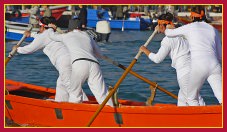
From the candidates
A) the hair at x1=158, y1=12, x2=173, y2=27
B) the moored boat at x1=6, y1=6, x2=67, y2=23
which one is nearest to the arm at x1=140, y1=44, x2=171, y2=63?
the hair at x1=158, y1=12, x2=173, y2=27

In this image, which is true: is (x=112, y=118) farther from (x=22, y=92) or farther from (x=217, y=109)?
(x=22, y=92)

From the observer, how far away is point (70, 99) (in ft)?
32.9

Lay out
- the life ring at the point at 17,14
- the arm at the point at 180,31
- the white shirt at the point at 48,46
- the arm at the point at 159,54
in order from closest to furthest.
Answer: the arm at the point at 180,31, the arm at the point at 159,54, the white shirt at the point at 48,46, the life ring at the point at 17,14

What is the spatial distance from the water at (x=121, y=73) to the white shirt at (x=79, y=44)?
487 cm

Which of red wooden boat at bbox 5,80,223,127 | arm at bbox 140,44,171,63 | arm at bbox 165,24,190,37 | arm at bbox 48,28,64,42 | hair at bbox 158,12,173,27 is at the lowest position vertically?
red wooden boat at bbox 5,80,223,127

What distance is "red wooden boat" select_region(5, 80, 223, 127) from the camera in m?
9.07

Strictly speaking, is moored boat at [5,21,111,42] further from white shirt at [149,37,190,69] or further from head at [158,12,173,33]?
white shirt at [149,37,190,69]

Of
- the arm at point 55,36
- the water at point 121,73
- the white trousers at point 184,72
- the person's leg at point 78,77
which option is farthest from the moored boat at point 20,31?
the white trousers at point 184,72

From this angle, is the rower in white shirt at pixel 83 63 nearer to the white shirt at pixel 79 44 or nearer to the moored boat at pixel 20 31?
the white shirt at pixel 79 44

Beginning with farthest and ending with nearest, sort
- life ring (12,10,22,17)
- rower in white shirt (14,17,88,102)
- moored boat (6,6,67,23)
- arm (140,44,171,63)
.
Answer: life ring (12,10,22,17), moored boat (6,6,67,23), rower in white shirt (14,17,88,102), arm (140,44,171,63)

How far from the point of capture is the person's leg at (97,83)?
9531 millimetres

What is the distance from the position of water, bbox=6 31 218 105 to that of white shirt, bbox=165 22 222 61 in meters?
5.11

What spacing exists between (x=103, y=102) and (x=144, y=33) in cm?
2657

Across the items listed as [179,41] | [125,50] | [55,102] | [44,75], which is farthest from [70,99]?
[125,50]
